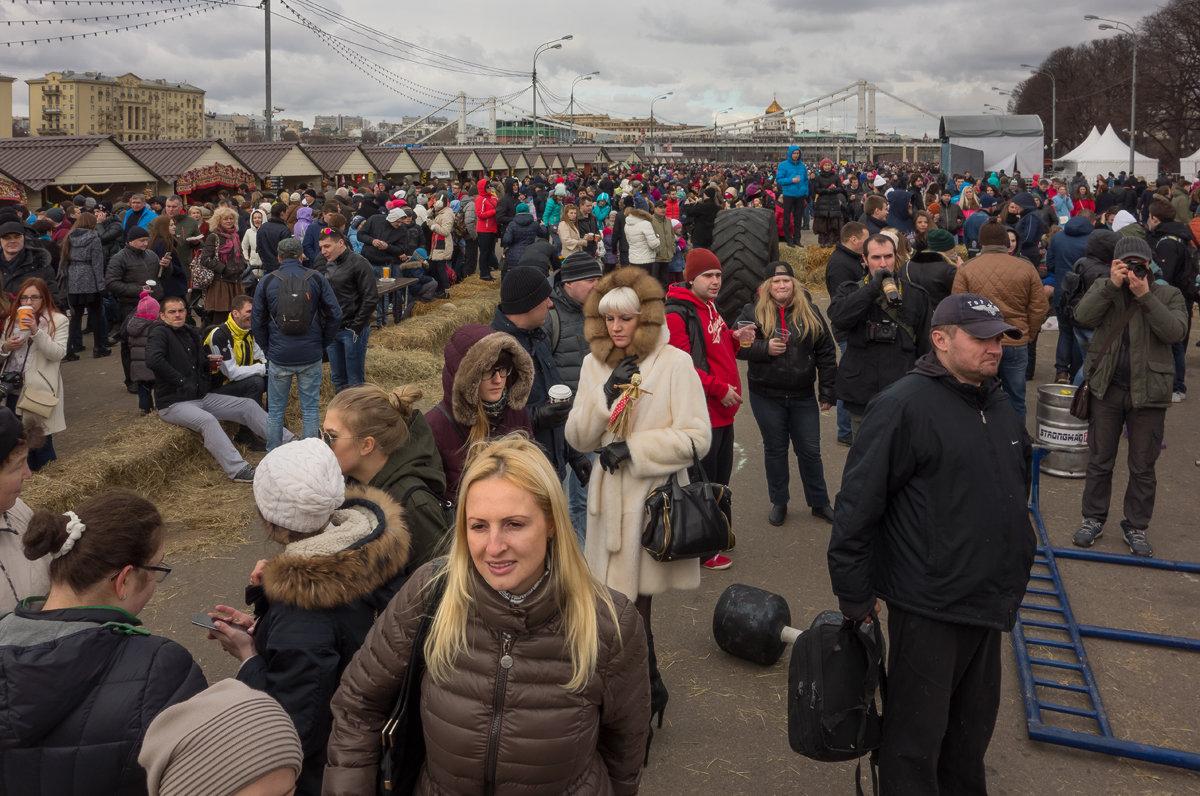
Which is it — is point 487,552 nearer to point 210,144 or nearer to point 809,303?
point 809,303

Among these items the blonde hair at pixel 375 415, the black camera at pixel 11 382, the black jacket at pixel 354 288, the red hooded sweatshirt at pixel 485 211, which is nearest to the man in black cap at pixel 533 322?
the blonde hair at pixel 375 415

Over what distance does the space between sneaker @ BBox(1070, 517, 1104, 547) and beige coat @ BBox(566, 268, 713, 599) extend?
3.54 metres

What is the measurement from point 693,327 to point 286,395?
405 cm

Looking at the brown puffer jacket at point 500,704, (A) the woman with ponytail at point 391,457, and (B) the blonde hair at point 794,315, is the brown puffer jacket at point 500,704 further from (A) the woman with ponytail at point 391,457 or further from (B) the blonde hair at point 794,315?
(B) the blonde hair at point 794,315

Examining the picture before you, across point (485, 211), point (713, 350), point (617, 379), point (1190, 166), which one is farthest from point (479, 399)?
point (1190, 166)

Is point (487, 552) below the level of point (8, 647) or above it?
above

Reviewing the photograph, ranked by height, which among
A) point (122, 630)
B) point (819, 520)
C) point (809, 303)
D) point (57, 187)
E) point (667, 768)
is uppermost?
point (57, 187)

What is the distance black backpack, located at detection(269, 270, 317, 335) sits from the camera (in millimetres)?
7605

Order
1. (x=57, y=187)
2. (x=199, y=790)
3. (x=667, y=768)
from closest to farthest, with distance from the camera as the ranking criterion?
(x=199, y=790)
(x=667, y=768)
(x=57, y=187)

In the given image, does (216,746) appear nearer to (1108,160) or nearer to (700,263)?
(700,263)

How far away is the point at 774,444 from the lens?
6.64 metres

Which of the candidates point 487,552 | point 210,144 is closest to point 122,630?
point 487,552

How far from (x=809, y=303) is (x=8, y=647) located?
5.41 meters

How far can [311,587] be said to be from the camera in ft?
8.68
